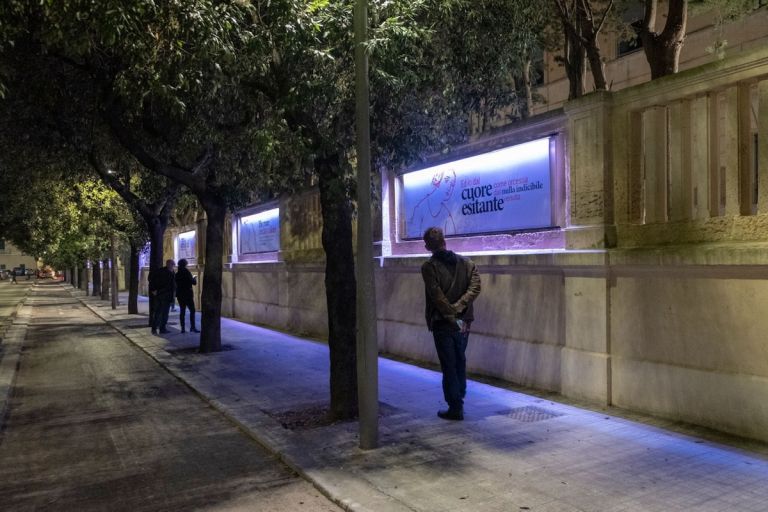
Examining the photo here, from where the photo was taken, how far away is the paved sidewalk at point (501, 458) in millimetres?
4108

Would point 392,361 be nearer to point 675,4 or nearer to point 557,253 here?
point 557,253

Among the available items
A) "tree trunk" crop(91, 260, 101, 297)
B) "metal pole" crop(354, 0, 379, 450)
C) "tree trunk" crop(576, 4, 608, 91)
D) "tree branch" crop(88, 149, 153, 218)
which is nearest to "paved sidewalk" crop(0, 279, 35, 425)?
"tree branch" crop(88, 149, 153, 218)

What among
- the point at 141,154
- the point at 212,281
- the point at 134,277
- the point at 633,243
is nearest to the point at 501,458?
the point at 633,243

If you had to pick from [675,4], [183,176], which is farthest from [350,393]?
[675,4]

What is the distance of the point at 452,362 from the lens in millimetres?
5961

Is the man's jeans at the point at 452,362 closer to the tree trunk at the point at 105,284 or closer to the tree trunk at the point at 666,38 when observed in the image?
the tree trunk at the point at 666,38

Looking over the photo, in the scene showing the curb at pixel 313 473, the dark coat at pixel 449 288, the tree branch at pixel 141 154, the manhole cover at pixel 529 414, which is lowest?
the curb at pixel 313 473

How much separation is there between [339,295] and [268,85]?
250 cm

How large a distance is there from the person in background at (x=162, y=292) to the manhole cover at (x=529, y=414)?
1035 cm

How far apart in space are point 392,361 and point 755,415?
5.54 metres

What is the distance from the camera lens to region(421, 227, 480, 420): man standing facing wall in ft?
19.5

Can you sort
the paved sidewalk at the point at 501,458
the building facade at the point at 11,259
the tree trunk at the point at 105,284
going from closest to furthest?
the paved sidewalk at the point at 501,458 < the tree trunk at the point at 105,284 < the building facade at the point at 11,259

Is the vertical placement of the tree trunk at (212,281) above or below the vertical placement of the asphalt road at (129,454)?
above

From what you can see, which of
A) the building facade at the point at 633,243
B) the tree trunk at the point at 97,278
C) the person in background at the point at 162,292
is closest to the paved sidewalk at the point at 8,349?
the person in background at the point at 162,292
